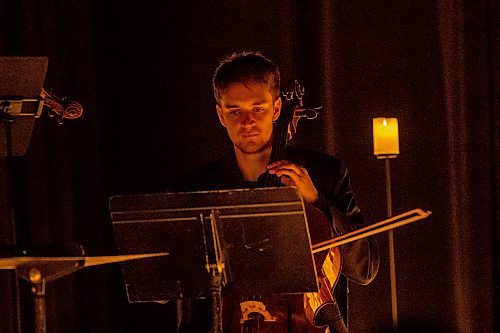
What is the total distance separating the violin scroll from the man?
1.34ft

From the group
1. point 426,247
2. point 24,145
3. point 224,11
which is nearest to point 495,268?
point 426,247

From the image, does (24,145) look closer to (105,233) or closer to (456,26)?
(105,233)

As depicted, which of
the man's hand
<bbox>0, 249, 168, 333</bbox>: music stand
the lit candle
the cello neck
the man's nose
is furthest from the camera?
the lit candle

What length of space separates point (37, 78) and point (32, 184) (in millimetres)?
1040

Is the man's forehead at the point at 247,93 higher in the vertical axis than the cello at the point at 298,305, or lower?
higher

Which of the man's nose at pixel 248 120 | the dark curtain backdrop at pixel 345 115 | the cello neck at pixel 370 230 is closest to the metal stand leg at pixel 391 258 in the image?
the dark curtain backdrop at pixel 345 115

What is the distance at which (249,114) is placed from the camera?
7.47 ft

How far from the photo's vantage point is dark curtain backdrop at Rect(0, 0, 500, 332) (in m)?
3.50

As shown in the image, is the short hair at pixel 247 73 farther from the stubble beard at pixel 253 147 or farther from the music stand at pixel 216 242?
the music stand at pixel 216 242

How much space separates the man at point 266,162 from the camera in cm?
216

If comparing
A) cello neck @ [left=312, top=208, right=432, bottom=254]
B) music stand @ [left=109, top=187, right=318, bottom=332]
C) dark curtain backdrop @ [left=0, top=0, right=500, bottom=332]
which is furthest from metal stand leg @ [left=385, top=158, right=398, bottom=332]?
music stand @ [left=109, top=187, right=318, bottom=332]

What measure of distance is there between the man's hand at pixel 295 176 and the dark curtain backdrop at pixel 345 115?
1491mm

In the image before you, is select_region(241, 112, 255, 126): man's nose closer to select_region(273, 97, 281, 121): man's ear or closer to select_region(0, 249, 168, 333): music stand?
select_region(273, 97, 281, 121): man's ear

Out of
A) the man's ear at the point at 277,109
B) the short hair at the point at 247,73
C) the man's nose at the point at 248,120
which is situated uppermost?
the short hair at the point at 247,73
